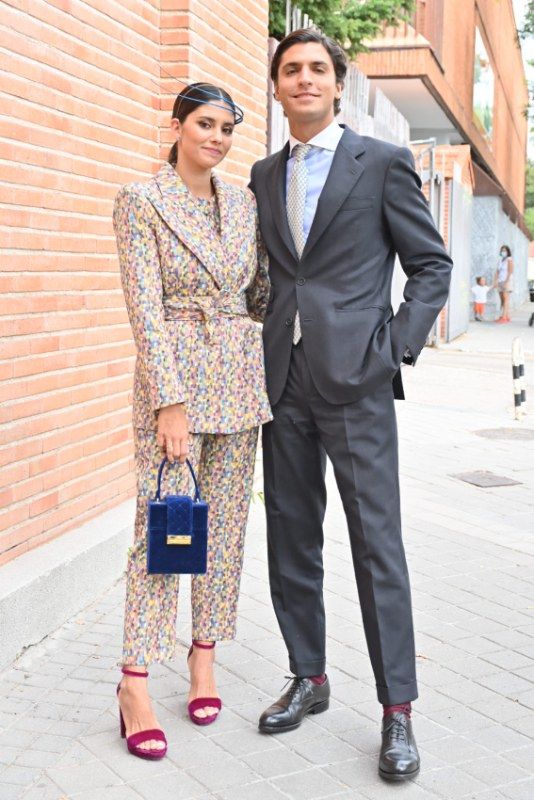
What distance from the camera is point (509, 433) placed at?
37.1ft

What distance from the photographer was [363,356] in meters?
3.70

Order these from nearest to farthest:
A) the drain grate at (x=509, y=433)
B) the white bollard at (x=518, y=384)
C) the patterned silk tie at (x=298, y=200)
A: 1. the patterned silk tie at (x=298, y=200)
2. the drain grate at (x=509, y=433)
3. the white bollard at (x=518, y=384)

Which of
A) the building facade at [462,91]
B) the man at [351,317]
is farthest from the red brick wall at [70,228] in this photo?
the building facade at [462,91]

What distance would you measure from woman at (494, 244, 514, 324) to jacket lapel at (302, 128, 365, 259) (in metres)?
29.3

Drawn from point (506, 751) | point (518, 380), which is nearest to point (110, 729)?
point (506, 751)

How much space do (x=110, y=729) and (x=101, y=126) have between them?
9.53 ft

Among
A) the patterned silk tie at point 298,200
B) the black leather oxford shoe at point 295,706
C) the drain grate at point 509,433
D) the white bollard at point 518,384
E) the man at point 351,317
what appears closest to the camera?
the man at point 351,317

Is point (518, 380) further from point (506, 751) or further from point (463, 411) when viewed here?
point (506, 751)

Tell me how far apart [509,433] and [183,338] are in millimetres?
7943

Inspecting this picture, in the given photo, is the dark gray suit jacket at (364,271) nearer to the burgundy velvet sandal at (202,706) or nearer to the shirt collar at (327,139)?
the shirt collar at (327,139)

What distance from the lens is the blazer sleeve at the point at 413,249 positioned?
3.69 metres

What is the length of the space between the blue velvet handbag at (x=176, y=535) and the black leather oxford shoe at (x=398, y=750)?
75cm

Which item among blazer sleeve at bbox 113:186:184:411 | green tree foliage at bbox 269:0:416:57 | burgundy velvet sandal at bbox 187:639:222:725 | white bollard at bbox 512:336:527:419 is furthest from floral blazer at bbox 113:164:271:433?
white bollard at bbox 512:336:527:419

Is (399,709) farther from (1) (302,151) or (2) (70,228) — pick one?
(2) (70,228)
